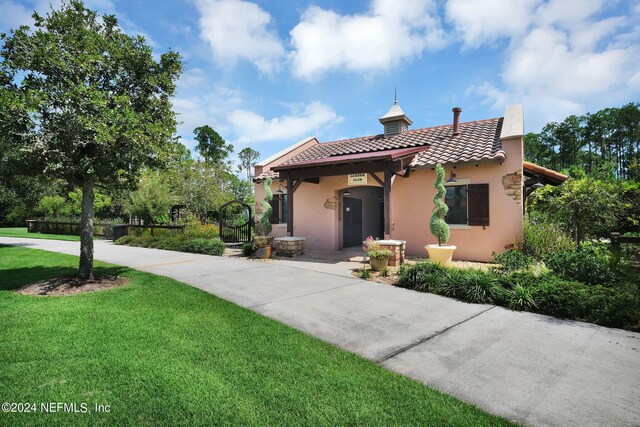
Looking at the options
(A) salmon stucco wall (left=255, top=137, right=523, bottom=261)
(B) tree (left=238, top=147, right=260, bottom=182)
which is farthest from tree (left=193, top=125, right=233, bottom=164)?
(A) salmon stucco wall (left=255, top=137, right=523, bottom=261)

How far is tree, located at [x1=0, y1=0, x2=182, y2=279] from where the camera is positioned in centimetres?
576

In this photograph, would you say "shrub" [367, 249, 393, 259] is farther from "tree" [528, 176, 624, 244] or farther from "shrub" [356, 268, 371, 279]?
"tree" [528, 176, 624, 244]

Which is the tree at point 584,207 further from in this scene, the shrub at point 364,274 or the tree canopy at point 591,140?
the tree canopy at point 591,140

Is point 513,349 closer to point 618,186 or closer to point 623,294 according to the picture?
point 623,294

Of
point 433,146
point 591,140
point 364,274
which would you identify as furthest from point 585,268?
point 591,140

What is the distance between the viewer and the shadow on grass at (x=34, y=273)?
277 inches

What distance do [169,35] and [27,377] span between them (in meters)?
7.38

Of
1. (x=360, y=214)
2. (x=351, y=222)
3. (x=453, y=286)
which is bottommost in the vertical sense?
(x=453, y=286)

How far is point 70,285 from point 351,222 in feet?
33.2

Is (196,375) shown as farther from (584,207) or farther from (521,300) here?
(584,207)

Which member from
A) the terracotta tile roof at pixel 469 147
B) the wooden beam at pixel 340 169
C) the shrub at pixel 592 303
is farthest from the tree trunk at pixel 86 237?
the terracotta tile roof at pixel 469 147

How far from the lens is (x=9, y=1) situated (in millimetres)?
5945

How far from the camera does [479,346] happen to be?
3926 millimetres

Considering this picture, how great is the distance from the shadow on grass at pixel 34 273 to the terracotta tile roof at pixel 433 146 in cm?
639
